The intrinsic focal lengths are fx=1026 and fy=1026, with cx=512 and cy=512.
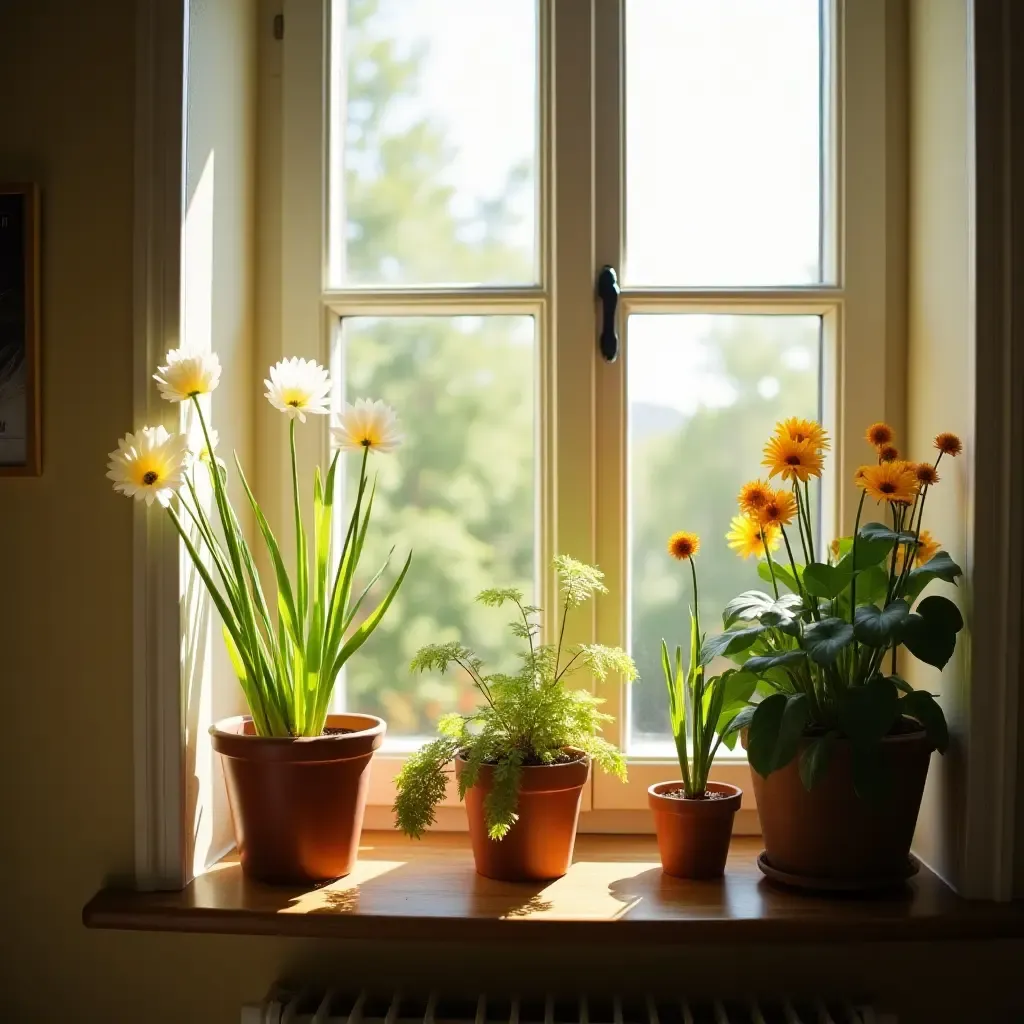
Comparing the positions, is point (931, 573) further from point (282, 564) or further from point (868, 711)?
point (282, 564)

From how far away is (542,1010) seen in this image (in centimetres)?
157

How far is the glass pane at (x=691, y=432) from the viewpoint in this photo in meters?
1.86

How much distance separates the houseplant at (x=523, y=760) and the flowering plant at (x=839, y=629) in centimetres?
22

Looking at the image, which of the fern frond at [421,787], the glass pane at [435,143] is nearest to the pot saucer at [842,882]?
the fern frond at [421,787]

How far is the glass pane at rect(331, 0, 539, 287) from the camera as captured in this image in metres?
1.88

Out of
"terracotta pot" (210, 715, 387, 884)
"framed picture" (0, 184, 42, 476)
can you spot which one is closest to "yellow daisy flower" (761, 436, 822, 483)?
"terracotta pot" (210, 715, 387, 884)

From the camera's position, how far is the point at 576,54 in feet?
6.00

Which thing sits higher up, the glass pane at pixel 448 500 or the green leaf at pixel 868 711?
the glass pane at pixel 448 500

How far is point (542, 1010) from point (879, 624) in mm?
776

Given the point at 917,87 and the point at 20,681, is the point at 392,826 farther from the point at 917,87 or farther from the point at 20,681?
the point at 917,87

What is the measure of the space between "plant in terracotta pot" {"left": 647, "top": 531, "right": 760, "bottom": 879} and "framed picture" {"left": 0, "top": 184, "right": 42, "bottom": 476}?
995 millimetres

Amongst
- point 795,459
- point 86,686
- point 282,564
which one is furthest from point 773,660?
point 86,686

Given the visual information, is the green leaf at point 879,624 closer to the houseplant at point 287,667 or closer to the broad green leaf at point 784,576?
the broad green leaf at point 784,576

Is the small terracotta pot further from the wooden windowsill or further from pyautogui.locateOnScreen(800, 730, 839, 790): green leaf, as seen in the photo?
pyautogui.locateOnScreen(800, 730, 839, 790): green leaf
